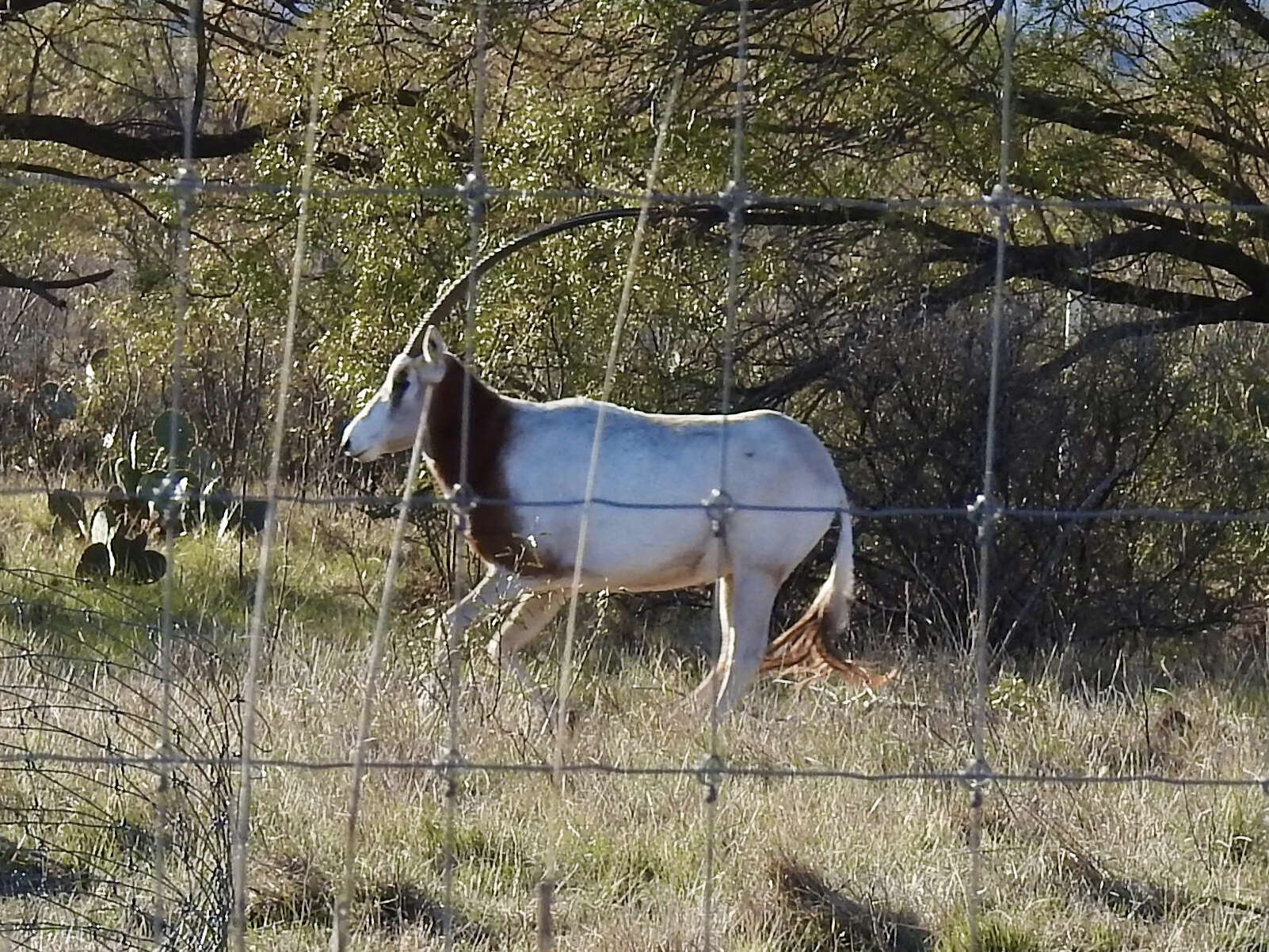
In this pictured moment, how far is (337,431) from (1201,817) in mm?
7091

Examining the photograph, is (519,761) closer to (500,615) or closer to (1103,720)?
(500,615)

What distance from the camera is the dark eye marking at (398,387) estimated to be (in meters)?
6.83

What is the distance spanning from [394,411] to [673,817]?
2.43 metres

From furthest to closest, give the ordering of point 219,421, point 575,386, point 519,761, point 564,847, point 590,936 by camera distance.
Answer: point 219,421, point 575,386, point 519,761, point 564,847, point 590,936

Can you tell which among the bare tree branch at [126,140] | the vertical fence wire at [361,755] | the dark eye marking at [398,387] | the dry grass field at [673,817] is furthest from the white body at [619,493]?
the bare tree branch at [126,140]

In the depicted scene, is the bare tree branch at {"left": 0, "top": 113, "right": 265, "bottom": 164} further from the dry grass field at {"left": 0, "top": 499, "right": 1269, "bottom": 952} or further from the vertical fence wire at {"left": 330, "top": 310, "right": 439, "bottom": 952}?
the dry grass field at {"left": 0, "top": 499, "right": 1269, "bottom": 952}

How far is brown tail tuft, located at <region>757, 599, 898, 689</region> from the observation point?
6844 millimetres

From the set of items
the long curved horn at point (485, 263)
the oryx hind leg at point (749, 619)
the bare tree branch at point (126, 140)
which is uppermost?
the bare tree branch at point (126, 140)

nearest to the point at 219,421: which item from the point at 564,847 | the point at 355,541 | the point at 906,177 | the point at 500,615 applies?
the point at 355,541

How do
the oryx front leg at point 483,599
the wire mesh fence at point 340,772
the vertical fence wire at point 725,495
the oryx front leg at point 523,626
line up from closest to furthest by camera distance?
the wire mesh fence at point 340,772 → the vertical fence wire at point 725,495 → the oryx front leg at point 483,599 → the oryx front leg at point 523,626

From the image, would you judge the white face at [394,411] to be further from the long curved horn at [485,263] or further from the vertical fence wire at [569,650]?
the vertical fence wire at [569,650]

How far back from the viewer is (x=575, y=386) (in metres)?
8.42

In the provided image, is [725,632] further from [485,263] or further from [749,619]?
[485,263]

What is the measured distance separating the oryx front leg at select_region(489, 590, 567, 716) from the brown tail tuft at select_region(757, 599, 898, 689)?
758 millimetres
